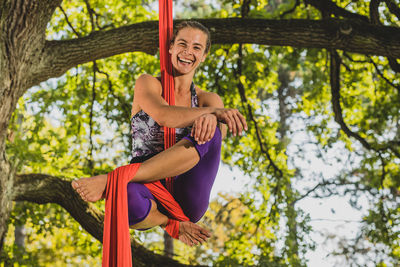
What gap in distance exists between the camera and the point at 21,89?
134 inches

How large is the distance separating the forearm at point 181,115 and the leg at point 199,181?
13cm

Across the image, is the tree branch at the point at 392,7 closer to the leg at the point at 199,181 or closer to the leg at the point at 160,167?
the leg at the point at 199,181

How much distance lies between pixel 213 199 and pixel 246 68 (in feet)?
31.4

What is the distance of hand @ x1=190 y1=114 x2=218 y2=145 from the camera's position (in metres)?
1.75

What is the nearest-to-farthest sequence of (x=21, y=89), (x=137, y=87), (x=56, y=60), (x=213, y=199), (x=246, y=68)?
(x=137, y=87) → (x=21, y=89) → (x=56, y=60) → (x=246, y=68) → (x=213, y=199)

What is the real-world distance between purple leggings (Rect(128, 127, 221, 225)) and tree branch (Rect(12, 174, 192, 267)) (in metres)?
2.24

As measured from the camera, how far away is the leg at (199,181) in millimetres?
1960

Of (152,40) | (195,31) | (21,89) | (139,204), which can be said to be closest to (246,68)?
(152,40)

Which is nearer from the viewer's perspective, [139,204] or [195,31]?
[139,204]

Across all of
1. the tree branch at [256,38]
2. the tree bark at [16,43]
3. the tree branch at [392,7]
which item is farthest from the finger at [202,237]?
the tree branch at [392,7]

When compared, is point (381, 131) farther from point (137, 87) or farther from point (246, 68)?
point (137, 87)

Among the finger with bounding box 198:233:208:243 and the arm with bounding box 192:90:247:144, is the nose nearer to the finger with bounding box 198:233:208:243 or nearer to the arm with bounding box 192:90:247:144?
the arm with bounding box 192:90:247:144

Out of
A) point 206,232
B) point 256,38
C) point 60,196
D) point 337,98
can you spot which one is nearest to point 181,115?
point 206,232

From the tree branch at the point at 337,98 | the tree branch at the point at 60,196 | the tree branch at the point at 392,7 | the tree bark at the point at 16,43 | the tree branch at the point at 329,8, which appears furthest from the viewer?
the tree branch at the point at 337,98
